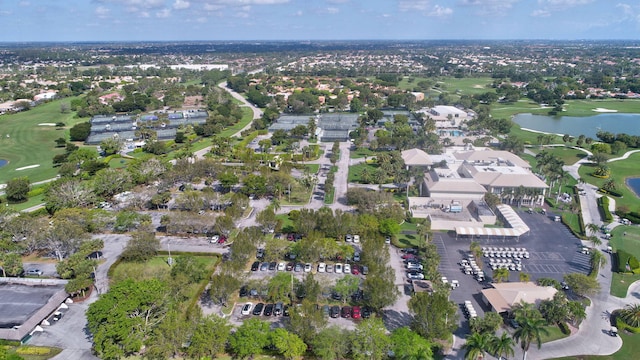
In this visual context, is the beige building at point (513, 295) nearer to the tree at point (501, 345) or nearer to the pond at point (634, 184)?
the tree at point (501, 345)

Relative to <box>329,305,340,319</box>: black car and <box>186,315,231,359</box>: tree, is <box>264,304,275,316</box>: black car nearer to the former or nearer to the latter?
<box>329,305,340,319</box>: black car

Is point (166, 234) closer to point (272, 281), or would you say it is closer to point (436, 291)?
point (272, 281)

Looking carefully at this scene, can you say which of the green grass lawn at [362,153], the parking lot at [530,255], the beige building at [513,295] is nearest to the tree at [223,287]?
the parking lot at [530,255]

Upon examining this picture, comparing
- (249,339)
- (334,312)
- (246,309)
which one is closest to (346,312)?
(334,312)

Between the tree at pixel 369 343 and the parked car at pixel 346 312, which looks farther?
the parked car at pixel 346 312

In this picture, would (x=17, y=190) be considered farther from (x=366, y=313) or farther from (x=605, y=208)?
(x=605, y=208)

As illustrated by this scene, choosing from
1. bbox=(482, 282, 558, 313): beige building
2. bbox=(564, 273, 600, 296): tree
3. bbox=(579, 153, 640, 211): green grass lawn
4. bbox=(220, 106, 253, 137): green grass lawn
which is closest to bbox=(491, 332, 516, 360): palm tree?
bbox=(482, 282, 558, 313): beige building
